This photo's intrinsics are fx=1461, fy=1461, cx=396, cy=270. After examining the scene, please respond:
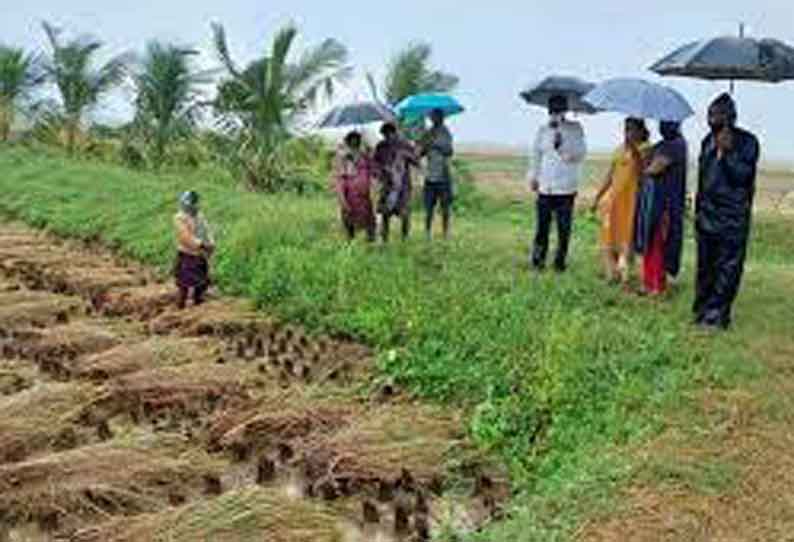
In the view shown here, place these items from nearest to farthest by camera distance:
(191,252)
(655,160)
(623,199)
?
1. (655,160)
2. (623,199)
3. (191,252)

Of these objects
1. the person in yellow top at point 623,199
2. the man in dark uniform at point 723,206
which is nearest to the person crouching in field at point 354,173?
the person in yellow top at point 623,199

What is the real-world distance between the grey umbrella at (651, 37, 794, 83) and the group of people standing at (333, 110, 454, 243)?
2.98 m

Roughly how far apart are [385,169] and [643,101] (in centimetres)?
329

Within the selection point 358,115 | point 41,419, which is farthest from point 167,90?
point 41,419

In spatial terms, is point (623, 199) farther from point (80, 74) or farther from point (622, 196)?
point (80, 74)

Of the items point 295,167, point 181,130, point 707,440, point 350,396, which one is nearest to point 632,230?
point 350,396

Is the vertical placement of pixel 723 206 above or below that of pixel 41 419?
above

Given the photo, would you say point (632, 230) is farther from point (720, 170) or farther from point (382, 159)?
point (382, 159)

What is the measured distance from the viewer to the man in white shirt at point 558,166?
1091cm

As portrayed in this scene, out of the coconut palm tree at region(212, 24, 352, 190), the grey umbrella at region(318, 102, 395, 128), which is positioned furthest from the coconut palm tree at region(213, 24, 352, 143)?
the grey umbrella at region(318, 102, 395, 128)

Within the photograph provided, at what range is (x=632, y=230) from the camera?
1030cm

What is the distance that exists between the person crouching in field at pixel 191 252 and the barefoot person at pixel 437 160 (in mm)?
2162

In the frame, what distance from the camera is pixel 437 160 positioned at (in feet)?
41.7

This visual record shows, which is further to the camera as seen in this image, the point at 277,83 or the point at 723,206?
the point at 277,83
